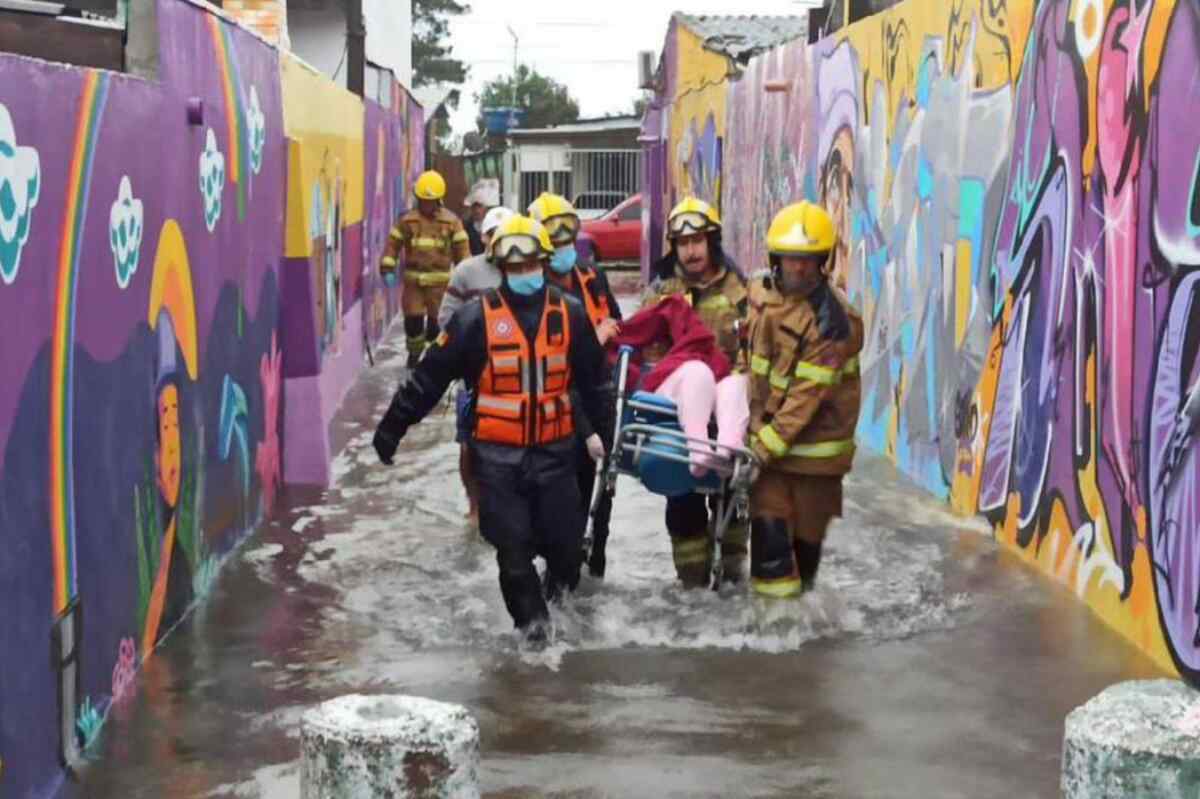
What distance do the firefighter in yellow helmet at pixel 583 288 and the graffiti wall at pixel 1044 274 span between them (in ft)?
7.00

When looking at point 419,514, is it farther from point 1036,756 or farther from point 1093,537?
point 1036,756

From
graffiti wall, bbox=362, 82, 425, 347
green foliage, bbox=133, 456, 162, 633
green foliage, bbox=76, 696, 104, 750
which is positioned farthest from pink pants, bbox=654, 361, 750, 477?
graffiti wall, bbox=362, 82, 425, 347

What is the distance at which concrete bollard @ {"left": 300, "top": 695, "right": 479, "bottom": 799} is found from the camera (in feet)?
14.8

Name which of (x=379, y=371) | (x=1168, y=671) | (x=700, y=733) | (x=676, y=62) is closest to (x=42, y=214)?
(x=700, y=733)

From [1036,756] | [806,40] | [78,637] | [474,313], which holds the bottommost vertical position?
[1036,756]

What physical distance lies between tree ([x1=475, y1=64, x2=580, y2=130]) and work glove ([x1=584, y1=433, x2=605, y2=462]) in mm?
87146

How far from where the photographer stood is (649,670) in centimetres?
773

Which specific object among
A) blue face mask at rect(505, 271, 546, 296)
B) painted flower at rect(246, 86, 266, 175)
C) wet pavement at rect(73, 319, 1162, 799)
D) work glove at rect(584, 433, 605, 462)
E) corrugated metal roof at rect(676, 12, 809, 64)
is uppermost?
corrugated metal roof at rect(676, 12, 809, 64)

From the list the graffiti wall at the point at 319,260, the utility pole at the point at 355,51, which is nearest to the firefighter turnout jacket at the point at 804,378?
the graffiti wall at the point at 319,260

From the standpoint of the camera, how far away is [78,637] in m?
6.35

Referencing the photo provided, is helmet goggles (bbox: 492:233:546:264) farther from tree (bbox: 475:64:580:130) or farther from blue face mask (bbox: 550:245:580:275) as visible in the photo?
tree (bbox: 475:64:580:130)

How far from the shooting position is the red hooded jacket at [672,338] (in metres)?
8.48

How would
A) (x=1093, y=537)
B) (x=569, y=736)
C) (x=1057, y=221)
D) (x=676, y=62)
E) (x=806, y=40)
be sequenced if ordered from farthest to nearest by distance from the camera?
(x=676, y=62), (x=806, y=40), (x=1057, y=221), (x=1093, y=537), (x=569, y=736)

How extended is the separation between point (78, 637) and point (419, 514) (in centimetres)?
485
